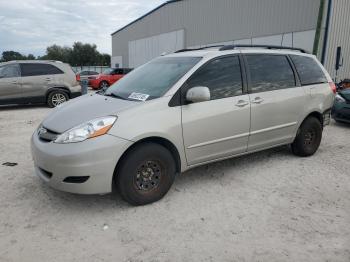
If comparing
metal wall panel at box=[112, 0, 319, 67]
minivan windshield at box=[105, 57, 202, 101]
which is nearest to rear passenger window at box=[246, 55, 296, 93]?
minivan windshield at box=[105, 57, 202, 101]

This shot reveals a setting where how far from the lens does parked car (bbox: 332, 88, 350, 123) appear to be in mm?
7922

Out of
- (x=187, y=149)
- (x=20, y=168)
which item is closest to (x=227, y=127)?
(x=187, y=149)

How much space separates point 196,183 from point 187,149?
0.68m

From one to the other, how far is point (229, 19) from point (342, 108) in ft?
52.5

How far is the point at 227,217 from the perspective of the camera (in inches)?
131

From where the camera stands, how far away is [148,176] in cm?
351

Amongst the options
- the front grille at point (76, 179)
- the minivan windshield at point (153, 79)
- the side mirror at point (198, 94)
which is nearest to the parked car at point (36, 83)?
the minivan windshield at point (153, 79)

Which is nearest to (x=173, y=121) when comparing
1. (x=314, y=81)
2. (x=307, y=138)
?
(x=307, y=138)

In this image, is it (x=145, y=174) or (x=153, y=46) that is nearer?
(x=145, y=174)

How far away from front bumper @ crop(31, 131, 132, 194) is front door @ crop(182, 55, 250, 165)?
0.86m

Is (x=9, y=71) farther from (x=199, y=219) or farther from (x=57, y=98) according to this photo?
(x=199, y=219)

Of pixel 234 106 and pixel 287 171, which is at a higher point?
pixel 234 106

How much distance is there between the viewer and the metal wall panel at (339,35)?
15391 mm

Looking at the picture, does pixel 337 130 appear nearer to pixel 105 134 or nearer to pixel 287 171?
pixel 287 171
